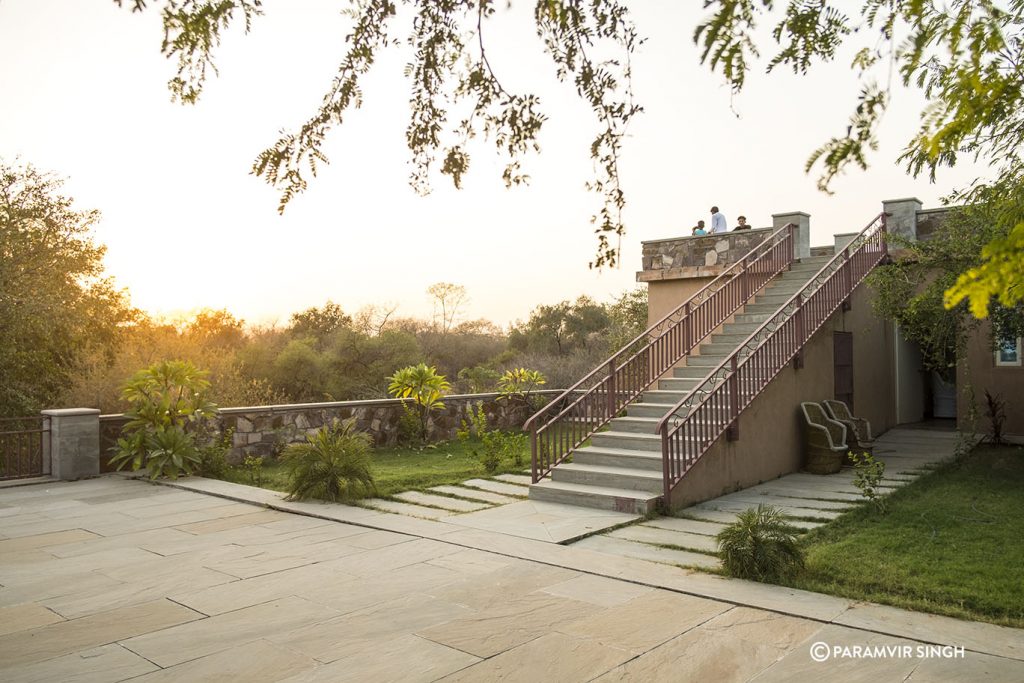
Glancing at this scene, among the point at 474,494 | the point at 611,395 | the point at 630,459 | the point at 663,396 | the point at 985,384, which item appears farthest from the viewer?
the point at 985,384

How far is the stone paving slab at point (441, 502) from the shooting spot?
8.21 m

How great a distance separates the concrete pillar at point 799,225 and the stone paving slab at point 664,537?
9.25 meters

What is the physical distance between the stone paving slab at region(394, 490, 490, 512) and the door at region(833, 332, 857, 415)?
6.60 m

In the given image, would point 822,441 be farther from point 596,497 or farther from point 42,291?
point 42,291

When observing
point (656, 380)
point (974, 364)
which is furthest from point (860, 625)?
point (974, 364)

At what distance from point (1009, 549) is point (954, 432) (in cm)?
822

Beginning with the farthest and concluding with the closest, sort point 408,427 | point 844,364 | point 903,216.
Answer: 1. point 408,427
2. point 903,216
3. point 844,364

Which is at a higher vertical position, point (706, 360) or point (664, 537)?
point (706, 360)

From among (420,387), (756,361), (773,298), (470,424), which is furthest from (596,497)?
(470,424)

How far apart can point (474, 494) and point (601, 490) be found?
1612mm

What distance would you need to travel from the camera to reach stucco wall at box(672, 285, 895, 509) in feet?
28.6

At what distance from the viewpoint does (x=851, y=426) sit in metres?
10.9

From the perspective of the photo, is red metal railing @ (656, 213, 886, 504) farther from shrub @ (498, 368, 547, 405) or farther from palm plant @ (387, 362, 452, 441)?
shrub @ (498, 368, 547, 405)

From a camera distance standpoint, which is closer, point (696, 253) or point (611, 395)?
point (611, 395)
